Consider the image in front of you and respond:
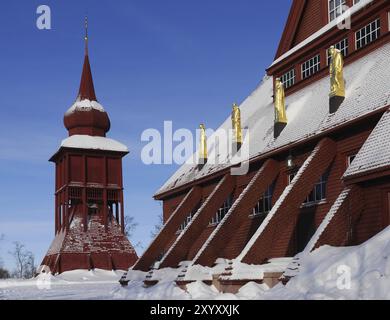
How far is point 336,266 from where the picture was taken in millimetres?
13438

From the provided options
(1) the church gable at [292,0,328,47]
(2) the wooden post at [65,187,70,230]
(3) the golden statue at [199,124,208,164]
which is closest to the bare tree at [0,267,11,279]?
(2) the wooden post at [65,187,70,230]

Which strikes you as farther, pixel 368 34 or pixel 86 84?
pixel 86 84

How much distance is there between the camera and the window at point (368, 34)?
21.1 metres

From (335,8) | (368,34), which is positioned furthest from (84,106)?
(368,34)

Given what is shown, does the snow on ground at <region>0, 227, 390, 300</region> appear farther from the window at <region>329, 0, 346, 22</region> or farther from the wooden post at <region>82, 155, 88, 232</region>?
the wooden post at <region>82, 155, 88, 232</region>

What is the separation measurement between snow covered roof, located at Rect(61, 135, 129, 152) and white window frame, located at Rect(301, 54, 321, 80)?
956 inches

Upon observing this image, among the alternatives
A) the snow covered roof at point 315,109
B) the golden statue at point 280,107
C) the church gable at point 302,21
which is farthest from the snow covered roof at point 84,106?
the golden statue at point 280,107

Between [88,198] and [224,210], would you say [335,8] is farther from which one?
[88,198]

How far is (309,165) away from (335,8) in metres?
8.31

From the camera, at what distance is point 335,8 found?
24.0 metres

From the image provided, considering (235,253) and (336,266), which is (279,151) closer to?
(235,253)

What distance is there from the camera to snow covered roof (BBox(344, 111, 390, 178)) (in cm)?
1517
